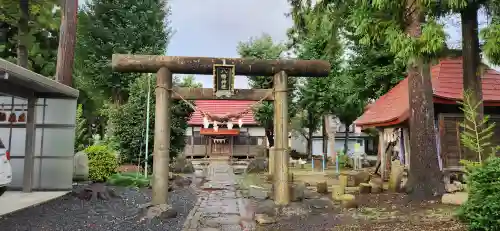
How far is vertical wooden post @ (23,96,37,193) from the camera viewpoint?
32.1ft

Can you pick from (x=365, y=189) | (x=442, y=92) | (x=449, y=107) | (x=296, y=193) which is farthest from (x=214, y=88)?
(x=449, y=107)

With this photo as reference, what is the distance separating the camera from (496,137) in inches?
520

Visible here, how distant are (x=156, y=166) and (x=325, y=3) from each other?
721 cm

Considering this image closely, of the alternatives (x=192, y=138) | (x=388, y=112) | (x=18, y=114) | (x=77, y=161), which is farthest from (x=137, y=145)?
(x=192, y=138)

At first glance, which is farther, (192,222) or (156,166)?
(156,166)

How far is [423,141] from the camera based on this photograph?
10.1m

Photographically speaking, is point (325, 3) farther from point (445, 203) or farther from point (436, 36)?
point (445, 203)

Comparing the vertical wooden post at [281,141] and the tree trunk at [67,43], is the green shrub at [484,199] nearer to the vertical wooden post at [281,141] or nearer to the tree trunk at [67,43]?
the vertical wooden post at [281,141]

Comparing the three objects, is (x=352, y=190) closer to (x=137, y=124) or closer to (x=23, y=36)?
(x=137, y=124)

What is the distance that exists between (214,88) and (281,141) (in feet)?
7.00

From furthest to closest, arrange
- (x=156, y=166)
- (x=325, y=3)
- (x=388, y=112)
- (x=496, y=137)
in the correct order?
1. (x=388, y=112)
2. (x=496, y=137)
3. (x=325, y=3)
4. (x=156, y=166)

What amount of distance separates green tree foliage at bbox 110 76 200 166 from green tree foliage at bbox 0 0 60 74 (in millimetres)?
6978

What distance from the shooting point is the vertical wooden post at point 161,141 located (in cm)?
852

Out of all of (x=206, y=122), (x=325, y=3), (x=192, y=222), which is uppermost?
(x=325, y=3)
